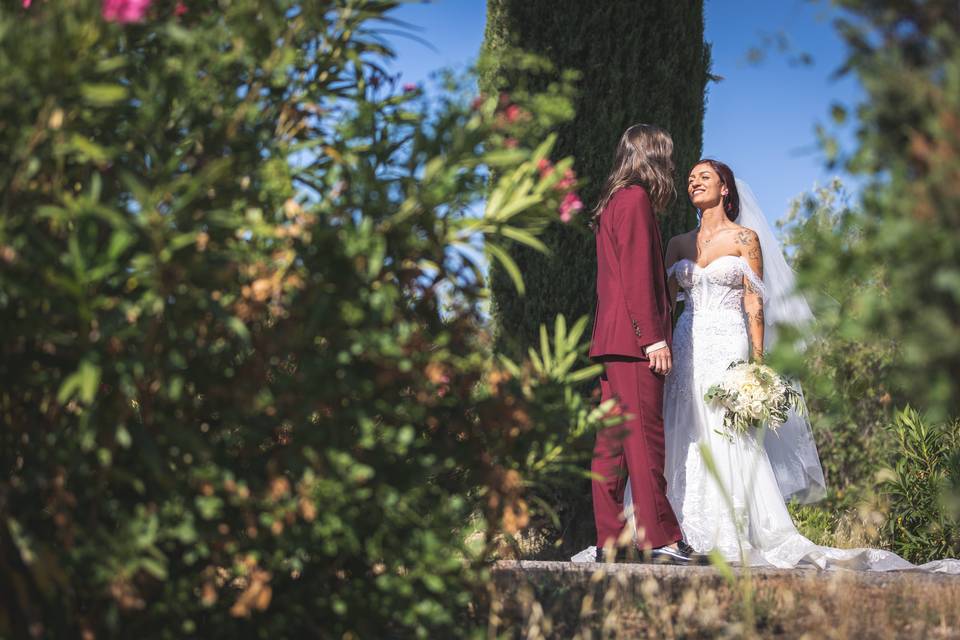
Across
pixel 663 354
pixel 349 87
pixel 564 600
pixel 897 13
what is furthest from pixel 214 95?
pixel 663 354

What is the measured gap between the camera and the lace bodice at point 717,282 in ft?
18.9

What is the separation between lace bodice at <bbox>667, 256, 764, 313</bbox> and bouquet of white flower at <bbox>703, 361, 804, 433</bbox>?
0.46 metres

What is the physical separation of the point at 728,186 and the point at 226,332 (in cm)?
440

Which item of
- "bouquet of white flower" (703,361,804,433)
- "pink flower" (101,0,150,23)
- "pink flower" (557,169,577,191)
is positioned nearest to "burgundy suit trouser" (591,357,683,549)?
"bouquet of white flower" (703,361,804,433)

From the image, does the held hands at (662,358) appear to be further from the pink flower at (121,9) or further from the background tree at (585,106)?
the pink flower at (121,9)

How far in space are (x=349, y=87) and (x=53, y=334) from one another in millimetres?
1190

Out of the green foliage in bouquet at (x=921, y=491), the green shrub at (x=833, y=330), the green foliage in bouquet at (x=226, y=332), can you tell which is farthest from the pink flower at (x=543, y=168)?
the green foliage in bouquet at (x=921, y=491)

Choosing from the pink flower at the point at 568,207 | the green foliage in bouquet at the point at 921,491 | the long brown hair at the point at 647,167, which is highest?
the long brown hair at the point at 647,167

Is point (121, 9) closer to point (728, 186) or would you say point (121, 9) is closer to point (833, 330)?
point (833, 330)

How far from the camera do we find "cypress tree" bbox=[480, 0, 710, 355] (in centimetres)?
642

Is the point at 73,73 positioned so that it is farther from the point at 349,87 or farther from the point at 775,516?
the point at 775,516

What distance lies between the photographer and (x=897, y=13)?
2059 mm

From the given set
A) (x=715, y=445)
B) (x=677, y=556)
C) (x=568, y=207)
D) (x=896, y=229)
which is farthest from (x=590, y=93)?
(x=896, y=229)

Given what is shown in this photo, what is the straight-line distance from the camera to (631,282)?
521 centimetres
